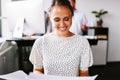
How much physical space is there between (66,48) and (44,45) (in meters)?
0.12

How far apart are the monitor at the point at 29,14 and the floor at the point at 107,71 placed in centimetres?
220

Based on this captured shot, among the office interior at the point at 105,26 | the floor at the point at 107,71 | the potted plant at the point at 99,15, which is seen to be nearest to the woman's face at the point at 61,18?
the floor at the point at 107,71

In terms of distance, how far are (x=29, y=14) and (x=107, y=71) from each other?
2.98 metres

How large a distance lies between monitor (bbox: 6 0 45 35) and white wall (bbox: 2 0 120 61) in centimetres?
292

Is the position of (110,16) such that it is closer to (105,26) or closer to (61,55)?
(105,26)

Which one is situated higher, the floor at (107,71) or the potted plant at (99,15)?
the potted plant at (99,15)

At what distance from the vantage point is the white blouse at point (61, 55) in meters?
0.98

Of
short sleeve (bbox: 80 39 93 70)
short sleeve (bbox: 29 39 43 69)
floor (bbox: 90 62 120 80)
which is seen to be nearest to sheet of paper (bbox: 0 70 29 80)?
short sleeve (bbox: 29 39 43 69)

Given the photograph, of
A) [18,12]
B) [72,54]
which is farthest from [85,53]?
[18,12]

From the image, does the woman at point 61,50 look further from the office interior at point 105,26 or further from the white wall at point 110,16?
the white wall at point 110,16

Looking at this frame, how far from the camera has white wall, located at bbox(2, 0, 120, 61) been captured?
483 centimetres

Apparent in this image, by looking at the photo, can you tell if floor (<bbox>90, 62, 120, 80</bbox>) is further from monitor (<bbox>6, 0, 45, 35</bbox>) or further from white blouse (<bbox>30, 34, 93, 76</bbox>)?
white blouse (<bbox>30, 34, 93, 76</bbox>)

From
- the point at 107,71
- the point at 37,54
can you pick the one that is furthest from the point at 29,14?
the point at 107,71

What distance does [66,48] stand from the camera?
0.99m
